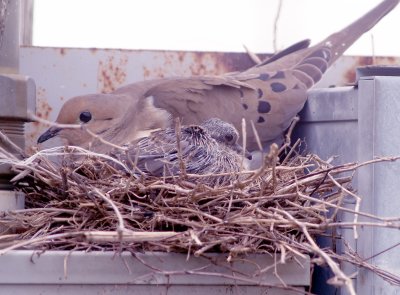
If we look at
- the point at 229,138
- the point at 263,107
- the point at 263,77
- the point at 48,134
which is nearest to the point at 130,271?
the point at 229,138

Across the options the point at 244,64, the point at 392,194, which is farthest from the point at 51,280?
the point at 244,64

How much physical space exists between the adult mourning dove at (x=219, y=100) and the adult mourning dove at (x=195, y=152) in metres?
0.27

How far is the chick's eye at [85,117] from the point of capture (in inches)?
130

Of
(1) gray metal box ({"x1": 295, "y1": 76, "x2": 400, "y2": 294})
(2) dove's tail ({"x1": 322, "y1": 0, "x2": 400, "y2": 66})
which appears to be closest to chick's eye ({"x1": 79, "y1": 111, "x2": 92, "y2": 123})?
(2) dove's tail ({"x1": 322, "y1": 0, "x2": 400, "y2": 66})

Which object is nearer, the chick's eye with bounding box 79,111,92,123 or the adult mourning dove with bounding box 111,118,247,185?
the adult mourning dove with bounding box 111,118,247,185

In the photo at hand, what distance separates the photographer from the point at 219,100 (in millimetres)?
3334

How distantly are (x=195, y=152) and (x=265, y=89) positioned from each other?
843 mm

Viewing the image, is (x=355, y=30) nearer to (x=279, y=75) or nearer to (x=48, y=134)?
(x=279, y=75)

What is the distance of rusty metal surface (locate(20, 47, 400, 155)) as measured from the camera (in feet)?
10.1

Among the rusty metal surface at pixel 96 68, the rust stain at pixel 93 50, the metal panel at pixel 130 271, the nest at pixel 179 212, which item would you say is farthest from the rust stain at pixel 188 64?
the metal panel at pixel 130 271

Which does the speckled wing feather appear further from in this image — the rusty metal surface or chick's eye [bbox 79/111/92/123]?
chick's eye [bbox 79/111/92/123]

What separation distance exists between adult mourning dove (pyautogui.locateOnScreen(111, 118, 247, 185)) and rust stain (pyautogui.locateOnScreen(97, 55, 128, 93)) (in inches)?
12.6

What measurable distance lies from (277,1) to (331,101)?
38.8 inches

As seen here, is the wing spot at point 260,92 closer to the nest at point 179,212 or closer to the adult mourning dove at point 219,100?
the adult mourning dove at point 219,100
